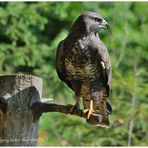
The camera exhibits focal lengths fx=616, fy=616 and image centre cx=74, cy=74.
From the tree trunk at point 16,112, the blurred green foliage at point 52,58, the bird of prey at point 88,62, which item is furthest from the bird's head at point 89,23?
the blurred green foliage at point 52,58

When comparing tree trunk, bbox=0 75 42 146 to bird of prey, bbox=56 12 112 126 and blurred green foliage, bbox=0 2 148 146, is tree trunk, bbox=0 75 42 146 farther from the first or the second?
blurred green foliage, bbox=0 2 148 146

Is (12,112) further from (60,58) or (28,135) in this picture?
(60,58)

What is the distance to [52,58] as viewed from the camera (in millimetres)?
6449

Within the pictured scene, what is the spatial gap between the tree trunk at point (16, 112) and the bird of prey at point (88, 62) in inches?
10.0

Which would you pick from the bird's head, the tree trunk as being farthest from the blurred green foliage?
the tree trunk

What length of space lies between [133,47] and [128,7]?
1.55 feet

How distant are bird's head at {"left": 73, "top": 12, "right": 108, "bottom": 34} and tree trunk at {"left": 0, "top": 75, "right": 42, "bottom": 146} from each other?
331 millimetres

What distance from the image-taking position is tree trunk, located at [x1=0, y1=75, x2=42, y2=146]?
100 inches

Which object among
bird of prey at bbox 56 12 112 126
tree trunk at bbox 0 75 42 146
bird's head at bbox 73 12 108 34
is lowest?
tree trunk at bbox 0 75 42 146

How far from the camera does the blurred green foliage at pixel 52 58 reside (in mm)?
5238

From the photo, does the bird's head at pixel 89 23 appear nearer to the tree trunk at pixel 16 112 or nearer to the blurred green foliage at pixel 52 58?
the tree trunk at pixel 16 112

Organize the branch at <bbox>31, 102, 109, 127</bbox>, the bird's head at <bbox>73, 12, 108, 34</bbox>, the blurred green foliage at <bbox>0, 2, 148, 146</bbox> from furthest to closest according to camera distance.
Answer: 1. the blurred green foliage at <bbox>0, 2, 148, 146</bbox>
2. the bird's head at <bbox>73, 12, 108, 34</bbox>
3. the branch at <bbox>31, 102, 109, 127</bbox>

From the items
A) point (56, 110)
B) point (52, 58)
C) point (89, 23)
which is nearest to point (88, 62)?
point (89, 23)

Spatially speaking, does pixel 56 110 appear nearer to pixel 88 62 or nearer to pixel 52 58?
pixel 88 62
